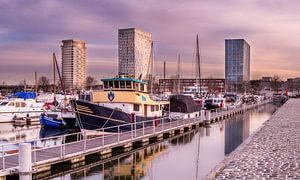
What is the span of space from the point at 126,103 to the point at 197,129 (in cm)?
1366

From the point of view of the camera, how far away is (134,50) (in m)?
93.6

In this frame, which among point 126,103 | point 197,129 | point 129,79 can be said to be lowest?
point 197,129

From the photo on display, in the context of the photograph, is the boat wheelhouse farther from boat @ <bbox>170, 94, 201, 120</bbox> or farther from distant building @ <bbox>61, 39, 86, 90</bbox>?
distant building @ <bbox>61, 39, 86, 90</bbox>

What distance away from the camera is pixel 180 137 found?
33219 mm

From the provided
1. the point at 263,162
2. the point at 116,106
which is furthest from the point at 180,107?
the point at 263,162

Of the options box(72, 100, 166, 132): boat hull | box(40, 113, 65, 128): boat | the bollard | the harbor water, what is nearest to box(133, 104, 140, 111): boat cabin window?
box(72, 100, 166, 132): boat hull

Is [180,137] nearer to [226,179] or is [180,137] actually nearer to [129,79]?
[129,79]

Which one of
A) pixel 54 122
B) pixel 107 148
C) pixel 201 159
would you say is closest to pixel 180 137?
pixel 201 159

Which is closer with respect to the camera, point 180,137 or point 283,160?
point 283,160

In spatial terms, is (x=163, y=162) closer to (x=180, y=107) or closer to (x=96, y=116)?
(x=96, y=116)

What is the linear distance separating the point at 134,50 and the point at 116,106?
6544 centimetres

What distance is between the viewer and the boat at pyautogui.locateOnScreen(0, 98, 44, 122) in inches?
1855

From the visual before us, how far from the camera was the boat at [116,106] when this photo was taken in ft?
88.2

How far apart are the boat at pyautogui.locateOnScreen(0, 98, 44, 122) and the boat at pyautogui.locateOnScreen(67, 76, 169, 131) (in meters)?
22.6
